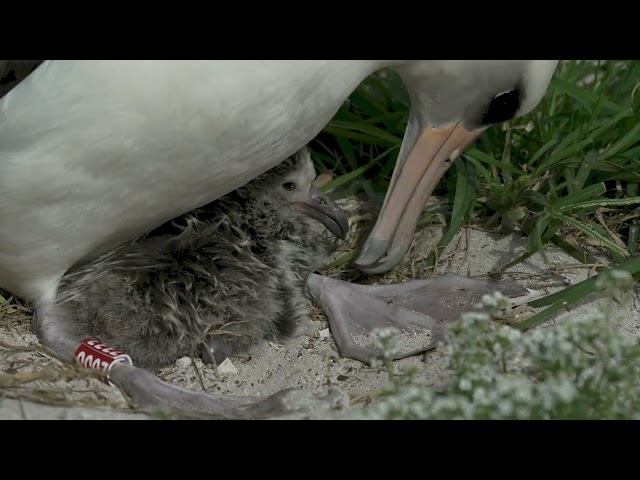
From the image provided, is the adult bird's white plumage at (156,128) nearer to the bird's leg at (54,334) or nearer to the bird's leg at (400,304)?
the bird's leg at (54,334)

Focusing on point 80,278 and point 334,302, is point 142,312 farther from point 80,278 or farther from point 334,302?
point 334,302

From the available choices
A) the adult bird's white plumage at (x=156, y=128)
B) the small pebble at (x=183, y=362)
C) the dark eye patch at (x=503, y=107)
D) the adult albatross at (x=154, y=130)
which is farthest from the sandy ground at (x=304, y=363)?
the dark eye patch at (x=503, y=107)

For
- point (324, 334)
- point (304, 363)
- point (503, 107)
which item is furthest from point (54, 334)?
point (503, 107)

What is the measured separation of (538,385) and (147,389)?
144cm

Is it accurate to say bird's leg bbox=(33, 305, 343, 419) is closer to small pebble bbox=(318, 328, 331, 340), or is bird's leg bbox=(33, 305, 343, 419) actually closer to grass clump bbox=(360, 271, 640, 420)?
grass clump bbox=(360, 271, 640, 420)

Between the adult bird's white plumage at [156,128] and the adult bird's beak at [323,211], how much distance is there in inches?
20.3

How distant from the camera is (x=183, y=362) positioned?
3.88 metres

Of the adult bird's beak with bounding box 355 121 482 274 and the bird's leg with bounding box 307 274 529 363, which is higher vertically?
the adult bird's beak with bounding box 355 121 482 274

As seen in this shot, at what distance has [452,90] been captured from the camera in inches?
148

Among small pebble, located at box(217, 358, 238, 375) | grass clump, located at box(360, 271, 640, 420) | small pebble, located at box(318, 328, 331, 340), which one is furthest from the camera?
small pebble, located at box(318, 328, 331, 340)

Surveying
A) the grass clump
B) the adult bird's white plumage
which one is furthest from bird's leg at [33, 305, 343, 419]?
the grass clump

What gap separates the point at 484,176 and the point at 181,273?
143 cm

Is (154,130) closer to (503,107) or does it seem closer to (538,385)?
(503,107)

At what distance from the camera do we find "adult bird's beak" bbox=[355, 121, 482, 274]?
3980 mm
